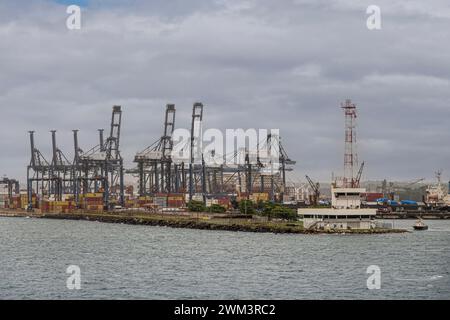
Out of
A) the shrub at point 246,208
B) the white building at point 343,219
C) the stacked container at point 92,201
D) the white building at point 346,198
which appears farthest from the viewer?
the stacked container at point 92,201

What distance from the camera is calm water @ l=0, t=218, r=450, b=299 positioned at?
39.9 m

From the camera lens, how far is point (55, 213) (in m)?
152

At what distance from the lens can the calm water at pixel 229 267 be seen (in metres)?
39.9

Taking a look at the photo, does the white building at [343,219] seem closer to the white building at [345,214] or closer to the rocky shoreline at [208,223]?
the white building at [345,214]

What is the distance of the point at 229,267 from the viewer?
165 feet
